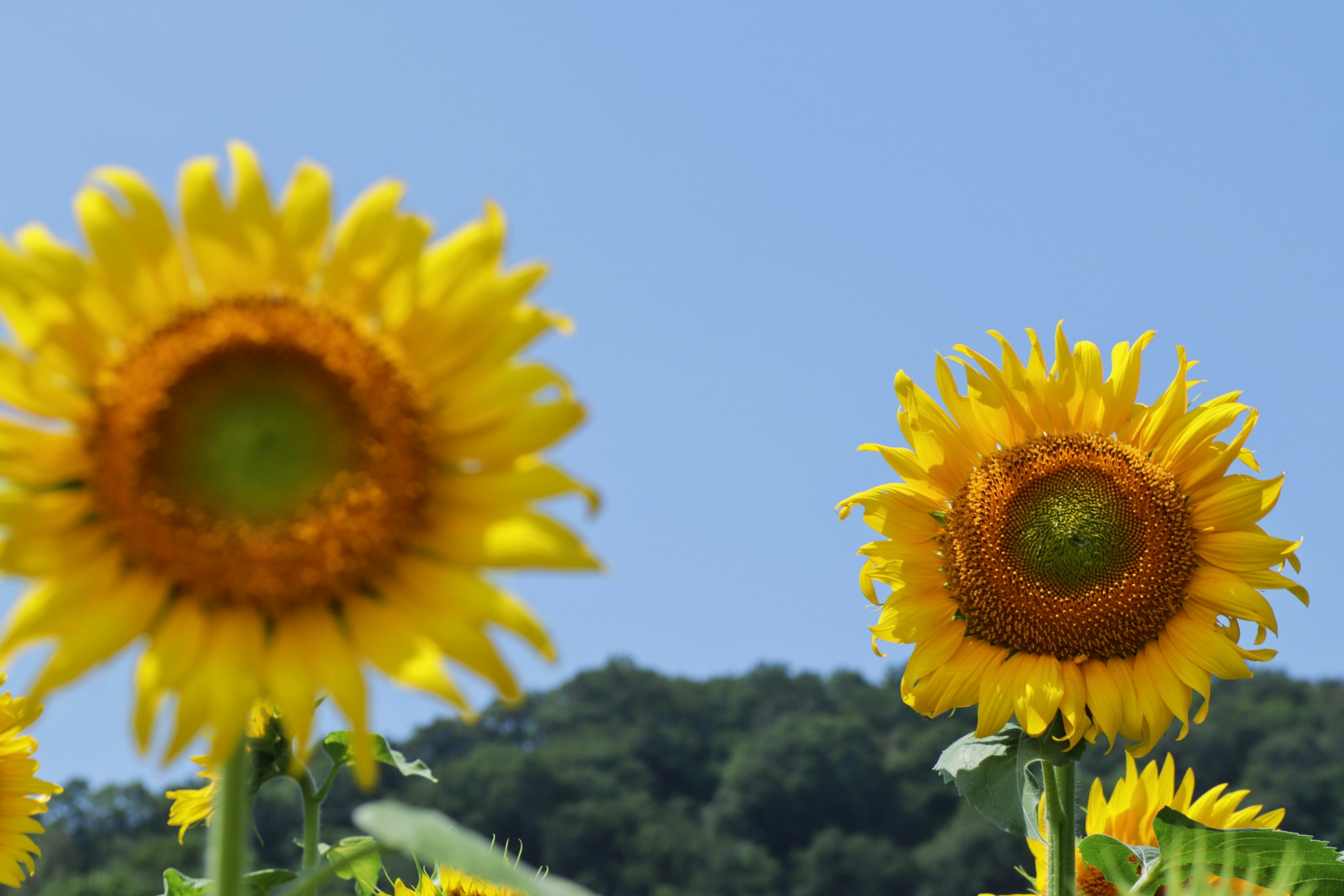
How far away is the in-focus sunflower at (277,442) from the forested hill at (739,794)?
210ft

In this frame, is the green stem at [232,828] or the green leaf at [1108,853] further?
the green leaf at [1108,853]

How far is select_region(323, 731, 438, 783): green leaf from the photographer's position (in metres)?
3.84

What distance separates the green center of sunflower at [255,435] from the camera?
233 centimetres

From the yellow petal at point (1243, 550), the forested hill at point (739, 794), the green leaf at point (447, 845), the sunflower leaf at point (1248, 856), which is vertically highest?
the forested hill at point (739, 794)

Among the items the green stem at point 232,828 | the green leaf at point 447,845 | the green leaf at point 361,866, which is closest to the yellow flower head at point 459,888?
the green leaf at point 361,866

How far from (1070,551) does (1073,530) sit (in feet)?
0.26

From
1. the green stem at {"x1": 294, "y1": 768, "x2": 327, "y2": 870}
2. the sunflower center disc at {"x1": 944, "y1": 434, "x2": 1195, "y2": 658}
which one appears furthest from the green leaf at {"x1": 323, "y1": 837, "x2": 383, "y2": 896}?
the sunflower center disc at {"x1": 944, "y1": 434, "x2": 1195, "y2": 658}

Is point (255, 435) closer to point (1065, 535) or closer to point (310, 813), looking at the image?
point (310, 813)

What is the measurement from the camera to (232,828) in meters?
1.94

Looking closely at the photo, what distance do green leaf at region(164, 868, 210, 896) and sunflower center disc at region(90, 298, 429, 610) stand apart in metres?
1.26

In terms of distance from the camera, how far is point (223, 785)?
1960mm

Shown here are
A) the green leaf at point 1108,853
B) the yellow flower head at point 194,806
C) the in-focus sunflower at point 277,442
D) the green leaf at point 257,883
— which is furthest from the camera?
the yellow flower head at point 194,806

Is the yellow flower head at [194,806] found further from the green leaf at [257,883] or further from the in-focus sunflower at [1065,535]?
the in-focus sunflower at [1065,535]

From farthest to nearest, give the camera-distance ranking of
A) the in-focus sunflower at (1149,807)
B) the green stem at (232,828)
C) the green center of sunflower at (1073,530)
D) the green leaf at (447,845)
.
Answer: the in-focus sunflower at (1149,807) → the green center of sunflower at (1073,530) → the green stem at (232,828) → the green leaf at (447,845)
